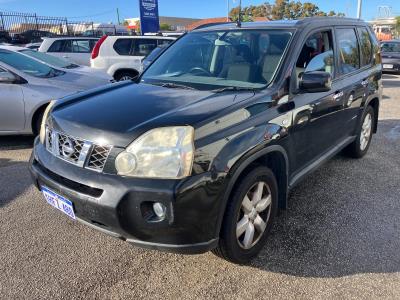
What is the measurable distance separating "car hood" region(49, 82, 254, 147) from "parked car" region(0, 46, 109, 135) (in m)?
2.72

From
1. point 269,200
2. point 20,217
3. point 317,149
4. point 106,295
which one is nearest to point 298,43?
point 317,149

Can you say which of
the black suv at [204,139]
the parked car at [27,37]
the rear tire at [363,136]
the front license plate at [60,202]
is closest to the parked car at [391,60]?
the rear tire at [363,136]

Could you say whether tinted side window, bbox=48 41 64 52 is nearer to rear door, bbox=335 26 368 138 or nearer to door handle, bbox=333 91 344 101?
rear door, bbox=335 26 368 138

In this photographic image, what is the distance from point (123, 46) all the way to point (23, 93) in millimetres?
5610

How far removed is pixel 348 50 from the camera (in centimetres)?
439

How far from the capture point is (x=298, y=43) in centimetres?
333

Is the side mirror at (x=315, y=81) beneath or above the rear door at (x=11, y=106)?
above

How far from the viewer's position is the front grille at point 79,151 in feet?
7.97

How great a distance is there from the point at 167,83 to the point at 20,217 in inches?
74.1

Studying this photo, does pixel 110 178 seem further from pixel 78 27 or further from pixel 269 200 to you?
pixel 78 27

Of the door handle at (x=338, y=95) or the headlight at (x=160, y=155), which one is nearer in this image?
the headlight at (x=160, y=155)

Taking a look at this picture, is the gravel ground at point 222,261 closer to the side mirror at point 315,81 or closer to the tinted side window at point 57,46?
the side mirror at point 315,81

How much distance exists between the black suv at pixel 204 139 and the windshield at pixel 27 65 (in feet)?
9.14

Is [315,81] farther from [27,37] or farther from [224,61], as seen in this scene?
[27,37]
